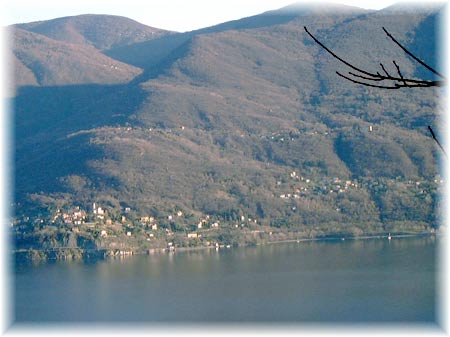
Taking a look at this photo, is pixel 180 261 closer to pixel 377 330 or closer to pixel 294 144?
pixel 377 330

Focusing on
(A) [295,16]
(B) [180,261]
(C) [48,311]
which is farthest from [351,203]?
(A) [295,16]

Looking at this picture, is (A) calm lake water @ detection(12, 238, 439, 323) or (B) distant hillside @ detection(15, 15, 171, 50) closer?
(A) calm lake water @ detection(12, 238, 439, 323)

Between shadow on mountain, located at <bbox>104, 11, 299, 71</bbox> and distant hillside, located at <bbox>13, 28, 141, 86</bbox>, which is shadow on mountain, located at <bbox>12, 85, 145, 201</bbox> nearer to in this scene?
distant hillside, located at <bbox>13, 28, 141, 86</bbox>

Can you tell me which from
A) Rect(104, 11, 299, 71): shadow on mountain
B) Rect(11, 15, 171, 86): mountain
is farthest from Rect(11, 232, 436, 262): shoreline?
Rect(104, 11, 299, 71): shadow on mountain

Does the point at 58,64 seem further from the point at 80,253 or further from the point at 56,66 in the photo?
the point at 80,253

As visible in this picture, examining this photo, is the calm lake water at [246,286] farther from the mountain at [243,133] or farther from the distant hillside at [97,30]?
the distant hillside at [97,30]

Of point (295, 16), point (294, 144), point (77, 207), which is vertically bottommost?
point (77, 207)

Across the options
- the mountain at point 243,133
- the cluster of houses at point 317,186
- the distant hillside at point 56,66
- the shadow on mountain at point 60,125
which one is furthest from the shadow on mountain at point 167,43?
the cluster of houses at point 317,186
